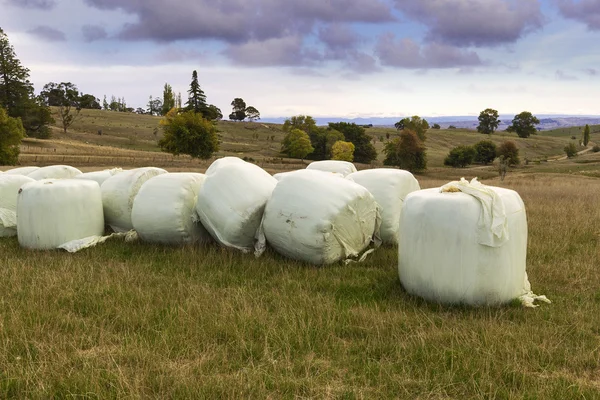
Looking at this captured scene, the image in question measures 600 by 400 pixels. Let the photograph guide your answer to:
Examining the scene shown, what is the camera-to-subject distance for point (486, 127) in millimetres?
155500

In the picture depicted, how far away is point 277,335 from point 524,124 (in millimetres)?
164079

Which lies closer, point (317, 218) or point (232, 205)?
point (317, 218)

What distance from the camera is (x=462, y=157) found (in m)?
91.9

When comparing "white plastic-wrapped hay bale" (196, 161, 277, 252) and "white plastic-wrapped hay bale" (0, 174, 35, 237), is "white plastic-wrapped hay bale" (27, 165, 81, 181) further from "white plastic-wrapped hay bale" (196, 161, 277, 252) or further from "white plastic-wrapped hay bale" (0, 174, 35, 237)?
"white plastic-wrapped hay bale" (196, 161, 277, 252)

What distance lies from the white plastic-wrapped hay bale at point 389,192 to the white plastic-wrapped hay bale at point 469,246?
→ 310 centimetres

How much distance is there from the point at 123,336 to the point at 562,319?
4560mm

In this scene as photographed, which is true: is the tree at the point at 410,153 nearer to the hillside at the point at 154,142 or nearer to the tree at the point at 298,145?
the hillside at the point at 154,142

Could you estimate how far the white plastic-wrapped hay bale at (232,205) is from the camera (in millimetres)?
7914

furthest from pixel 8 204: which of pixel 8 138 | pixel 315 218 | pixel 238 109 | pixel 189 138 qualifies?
pixel 238 109

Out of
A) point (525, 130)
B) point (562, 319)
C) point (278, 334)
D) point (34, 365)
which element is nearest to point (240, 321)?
point (278, 334)

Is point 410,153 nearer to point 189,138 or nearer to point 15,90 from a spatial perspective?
point 189,138

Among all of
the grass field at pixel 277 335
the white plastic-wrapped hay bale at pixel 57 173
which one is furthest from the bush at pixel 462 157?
the grass field at pixel 277 335

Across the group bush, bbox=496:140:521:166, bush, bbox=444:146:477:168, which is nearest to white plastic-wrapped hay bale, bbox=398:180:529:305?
bush, bbox=496:140:521:166

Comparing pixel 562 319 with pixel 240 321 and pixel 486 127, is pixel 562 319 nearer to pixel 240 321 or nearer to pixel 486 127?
pixel 240 321
